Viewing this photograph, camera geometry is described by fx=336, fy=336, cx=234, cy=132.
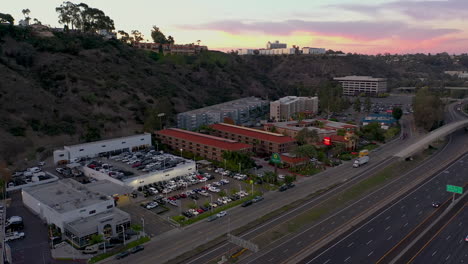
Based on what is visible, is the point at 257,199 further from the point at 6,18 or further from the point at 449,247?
the point at 6,18

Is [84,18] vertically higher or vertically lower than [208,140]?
higher

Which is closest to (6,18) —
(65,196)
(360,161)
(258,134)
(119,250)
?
(258,134)

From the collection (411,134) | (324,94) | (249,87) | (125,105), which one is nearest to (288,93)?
(249,87)

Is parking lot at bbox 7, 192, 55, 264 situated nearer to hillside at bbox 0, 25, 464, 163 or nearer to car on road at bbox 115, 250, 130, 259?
car on road at bbox 115, 250, 130, 259

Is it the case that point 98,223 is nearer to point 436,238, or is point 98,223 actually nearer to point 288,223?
point 288,223

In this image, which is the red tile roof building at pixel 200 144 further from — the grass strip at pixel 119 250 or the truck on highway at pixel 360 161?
the grass strip at pixel 119 250

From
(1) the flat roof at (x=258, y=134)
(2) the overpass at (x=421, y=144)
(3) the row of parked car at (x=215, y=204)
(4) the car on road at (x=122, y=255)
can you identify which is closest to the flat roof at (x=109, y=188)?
(3) the row of parked car at (x=215, y=204)
